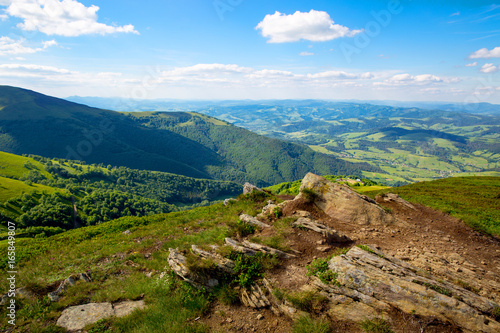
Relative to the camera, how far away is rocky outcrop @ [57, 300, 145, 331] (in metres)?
9.07

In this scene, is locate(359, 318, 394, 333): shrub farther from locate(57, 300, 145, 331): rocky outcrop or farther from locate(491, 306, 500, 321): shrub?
locate(57, 300, 145, 331): rocky outcrop

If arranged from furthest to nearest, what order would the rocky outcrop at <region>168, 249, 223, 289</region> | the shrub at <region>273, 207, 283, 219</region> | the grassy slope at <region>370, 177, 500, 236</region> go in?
1. the grassy slope at <region>370, 177, 500, 236</region>
2. the shrub at <region>273, 207, 283, 219</region>
3. the rocky outcrop at <region>168, 249, 223, 289</region>

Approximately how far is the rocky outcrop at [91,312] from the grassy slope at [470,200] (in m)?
24.1

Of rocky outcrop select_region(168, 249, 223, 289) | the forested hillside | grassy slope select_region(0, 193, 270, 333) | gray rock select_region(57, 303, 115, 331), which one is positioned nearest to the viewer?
gray rock select_region(57, 303, 115, 331)

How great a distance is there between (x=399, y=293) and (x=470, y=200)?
2495 centimetres

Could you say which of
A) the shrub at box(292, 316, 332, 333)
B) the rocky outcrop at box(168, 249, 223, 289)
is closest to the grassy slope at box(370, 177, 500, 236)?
the shrub at box(292, 316, 332, 333)

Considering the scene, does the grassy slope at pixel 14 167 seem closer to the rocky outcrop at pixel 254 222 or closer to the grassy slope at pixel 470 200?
the rocky outcrop at pixel 254 222

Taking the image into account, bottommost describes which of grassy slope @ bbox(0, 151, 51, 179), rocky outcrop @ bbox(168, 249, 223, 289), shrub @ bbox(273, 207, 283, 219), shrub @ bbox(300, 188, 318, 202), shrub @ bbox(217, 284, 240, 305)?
grassy slope @ bbox(0, 151, 51, 179)

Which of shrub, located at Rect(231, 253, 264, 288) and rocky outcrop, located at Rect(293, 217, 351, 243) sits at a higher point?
rocky outcrop, located at Rect(293, 217, 351, 243)

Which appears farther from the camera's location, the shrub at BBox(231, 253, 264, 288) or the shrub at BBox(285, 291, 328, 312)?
the shrub at BBox(231, 253, 264, 288)

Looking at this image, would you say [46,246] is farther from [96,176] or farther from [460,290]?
[96,176]

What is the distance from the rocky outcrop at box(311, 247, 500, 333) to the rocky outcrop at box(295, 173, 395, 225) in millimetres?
5270

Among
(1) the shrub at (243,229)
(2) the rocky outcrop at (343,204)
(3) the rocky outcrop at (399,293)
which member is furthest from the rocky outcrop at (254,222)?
(3) the rocky outcrop at (399,293)

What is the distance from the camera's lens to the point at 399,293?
8297mm
